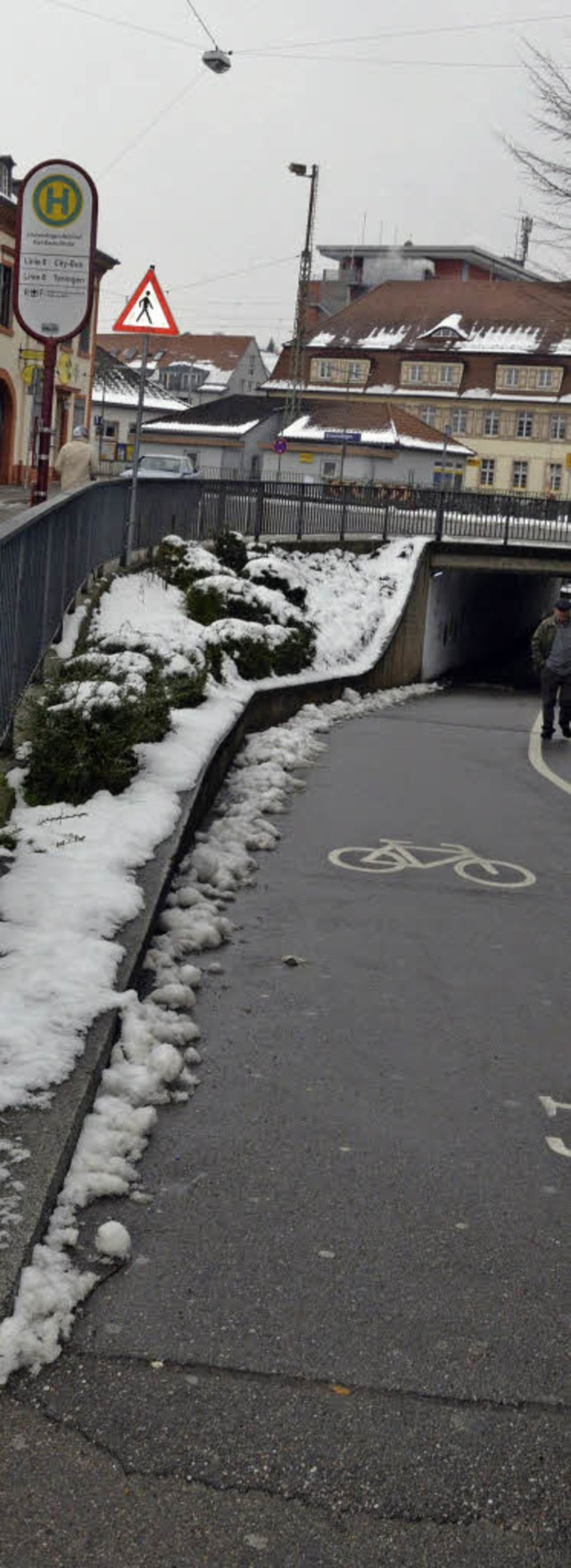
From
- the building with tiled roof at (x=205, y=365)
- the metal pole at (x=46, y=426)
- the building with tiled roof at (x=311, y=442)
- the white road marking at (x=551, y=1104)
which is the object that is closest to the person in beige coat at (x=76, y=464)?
the metal pole at (x=46, y=426)

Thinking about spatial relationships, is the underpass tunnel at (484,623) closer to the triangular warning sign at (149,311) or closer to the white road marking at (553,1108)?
the triangular warning sign at (149,311)

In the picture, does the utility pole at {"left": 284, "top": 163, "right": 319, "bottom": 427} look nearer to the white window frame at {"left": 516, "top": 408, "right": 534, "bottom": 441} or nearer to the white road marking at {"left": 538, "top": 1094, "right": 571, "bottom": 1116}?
the white window frame at {"left": 516, "top": 408, "right": 534, "bottom": 441}

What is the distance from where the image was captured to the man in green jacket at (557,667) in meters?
18.4

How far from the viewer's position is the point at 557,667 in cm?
1848

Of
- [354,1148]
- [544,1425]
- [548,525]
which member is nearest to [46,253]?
[354,1148]

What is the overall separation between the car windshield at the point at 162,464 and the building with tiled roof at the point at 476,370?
144ft

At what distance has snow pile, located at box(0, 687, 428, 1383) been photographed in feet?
12.9

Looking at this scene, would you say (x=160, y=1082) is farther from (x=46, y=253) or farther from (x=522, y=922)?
(x=46, y=253)

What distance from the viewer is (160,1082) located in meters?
5.70

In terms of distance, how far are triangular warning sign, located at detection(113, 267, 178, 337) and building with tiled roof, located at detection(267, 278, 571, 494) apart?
74139 mm

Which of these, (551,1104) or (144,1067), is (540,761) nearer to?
(551,1104)

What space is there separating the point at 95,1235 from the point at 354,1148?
1160mm

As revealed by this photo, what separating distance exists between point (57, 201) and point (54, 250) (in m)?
0.43

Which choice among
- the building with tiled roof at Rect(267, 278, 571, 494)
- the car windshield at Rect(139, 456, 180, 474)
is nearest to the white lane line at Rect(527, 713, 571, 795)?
the car windshield at Rect(139, 456, 180, 474)
